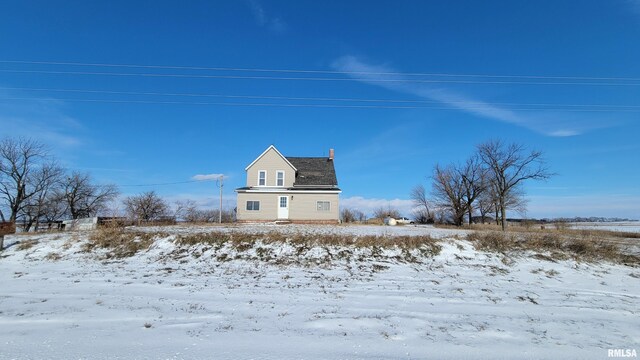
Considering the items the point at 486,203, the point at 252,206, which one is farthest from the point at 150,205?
the point at 486,203

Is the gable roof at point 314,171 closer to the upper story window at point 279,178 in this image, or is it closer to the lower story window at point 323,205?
the upper story window at point 279,178

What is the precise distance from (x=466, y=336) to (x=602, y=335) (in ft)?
7.83

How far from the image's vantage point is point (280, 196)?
1212 inches

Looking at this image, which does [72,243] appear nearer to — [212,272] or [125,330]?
[212,272]

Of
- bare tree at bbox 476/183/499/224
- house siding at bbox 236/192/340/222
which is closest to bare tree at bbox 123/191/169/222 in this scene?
house siding at bbox 236/192/340/222

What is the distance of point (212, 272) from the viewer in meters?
9.31

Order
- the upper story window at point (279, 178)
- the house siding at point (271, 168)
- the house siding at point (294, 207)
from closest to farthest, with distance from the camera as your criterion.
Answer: the house siding at point (294, 207), the house siding at point (271, 168), the upper story window at point (279, 178)

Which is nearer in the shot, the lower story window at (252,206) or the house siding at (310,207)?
the lower story window at (252,206)

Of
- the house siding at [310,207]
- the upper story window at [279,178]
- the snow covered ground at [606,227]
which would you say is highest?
the upper story window at [279,178]

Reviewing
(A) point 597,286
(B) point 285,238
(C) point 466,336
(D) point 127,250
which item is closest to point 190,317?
(C) point 466,336

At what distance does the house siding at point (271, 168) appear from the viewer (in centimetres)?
3152

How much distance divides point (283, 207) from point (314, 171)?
18.2 ft

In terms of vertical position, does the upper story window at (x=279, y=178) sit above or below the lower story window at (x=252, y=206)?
above

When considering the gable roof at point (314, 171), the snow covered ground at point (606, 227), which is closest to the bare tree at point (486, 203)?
the snow covered ground at point (606, 227)
